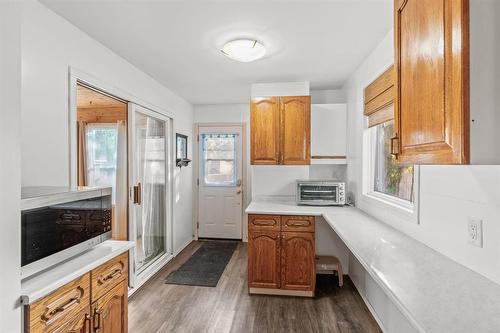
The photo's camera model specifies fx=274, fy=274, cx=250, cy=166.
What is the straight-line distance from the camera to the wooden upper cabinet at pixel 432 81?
2.61 ft

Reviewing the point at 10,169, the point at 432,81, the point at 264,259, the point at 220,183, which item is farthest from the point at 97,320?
the point at 220,183

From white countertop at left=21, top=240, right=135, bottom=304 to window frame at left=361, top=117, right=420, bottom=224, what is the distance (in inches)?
74.6

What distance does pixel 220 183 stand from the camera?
16.3 ft

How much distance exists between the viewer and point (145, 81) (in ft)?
10.5

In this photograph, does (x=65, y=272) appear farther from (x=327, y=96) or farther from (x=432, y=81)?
(x=327, y=96)

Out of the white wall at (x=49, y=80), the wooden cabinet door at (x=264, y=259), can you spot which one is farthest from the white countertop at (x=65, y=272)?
the wooden cabinet door at (x=264, y=259)

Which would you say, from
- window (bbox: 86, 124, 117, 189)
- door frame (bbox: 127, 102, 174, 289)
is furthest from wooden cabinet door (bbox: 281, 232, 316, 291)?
window (bbox: 86, 124, 117, 189)

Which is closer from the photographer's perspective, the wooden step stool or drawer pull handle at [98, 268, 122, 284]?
drawer pull handle at [98, 268, 122, 284]

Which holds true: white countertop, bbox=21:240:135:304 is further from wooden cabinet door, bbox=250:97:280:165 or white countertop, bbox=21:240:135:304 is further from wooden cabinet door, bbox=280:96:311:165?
wooden cabinet door, bbox=280:96:311:165

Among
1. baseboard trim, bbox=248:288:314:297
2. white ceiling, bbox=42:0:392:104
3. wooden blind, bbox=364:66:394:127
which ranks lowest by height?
baseboard trim, bbox=248:288:314:297

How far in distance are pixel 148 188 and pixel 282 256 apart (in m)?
1.84

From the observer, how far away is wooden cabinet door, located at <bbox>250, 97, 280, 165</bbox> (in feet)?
11.1

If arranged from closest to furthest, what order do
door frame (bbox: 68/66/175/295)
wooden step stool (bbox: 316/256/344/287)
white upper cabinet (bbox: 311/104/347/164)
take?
door frame (bbox: 68/66/175/295) < wooden step stool (bbox: 316/256/344/287) < white upper cabinet (bbox: 311/104/347/164)

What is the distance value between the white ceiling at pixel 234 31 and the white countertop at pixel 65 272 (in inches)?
62.2
